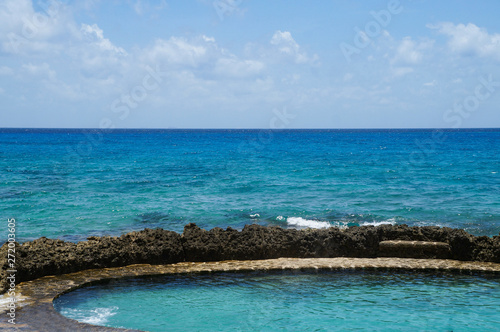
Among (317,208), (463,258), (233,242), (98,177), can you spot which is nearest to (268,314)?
(233,242)

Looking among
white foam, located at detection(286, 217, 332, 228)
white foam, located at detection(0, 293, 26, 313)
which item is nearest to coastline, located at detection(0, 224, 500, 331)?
white foam, located at detection(0, 293, 26, 313)

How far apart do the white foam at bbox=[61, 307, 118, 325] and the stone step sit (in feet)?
28.7

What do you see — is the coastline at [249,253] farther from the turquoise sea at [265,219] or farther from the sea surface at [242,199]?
the sea surface at [242,199]

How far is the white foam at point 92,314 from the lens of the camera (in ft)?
37.2

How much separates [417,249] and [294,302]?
5582 millimetres

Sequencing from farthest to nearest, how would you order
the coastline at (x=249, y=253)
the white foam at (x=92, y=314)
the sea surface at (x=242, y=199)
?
the sea surface at (x=242, y=199)
the coastline at (x=249, y=253)
the white foam at (x=92, y=314)

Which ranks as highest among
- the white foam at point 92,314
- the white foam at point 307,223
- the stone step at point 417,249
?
the stone step at point 417,249

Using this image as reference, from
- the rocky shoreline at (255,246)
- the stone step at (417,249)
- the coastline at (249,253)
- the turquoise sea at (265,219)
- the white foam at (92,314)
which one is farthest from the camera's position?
the stone step at (417,249)

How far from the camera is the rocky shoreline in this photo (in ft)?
48.5

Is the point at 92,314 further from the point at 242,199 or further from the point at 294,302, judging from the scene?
the point at 242,199

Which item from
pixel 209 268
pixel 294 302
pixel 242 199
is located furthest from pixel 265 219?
pixel 294 302

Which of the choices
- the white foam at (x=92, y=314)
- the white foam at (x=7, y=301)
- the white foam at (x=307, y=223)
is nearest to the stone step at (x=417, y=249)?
the white foam at (x=307, y=223)

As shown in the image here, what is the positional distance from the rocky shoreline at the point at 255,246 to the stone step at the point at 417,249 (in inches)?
1.2

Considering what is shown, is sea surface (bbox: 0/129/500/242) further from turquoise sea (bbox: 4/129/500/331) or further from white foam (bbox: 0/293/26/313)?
white foam (bbox: 0/293/26/313)
